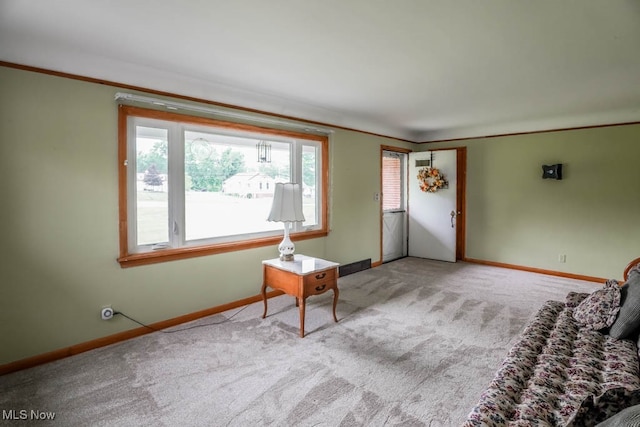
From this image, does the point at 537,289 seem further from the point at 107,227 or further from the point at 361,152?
the point at 107,227

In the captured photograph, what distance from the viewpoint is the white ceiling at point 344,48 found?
6.48 ft

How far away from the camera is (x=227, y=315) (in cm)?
346

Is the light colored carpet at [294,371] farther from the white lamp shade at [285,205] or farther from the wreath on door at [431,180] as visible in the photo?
the wreath on door at [431,180]

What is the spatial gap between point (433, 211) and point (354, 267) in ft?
6.42

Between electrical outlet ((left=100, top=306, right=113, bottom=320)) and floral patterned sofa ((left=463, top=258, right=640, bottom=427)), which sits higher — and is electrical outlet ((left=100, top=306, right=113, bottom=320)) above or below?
below

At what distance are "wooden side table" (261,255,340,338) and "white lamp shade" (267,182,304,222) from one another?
0.44 m

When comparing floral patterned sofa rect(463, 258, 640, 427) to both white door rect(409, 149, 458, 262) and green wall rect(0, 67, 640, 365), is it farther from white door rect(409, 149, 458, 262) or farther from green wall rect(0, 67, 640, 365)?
white door rect(409, 149, 458, 262)

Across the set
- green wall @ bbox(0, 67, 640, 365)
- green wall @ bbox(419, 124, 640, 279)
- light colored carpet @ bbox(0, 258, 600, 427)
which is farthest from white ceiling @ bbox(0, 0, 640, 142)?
light colored carpet @ bbox(0, 258, 600, 427)

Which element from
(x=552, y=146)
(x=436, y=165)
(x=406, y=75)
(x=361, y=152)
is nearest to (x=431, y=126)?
(x=436, y=165)

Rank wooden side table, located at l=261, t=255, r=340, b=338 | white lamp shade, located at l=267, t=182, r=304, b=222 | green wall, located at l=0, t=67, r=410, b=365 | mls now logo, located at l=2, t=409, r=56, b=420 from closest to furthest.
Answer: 1. mls now logo, located at l=2, t=409, r=56, b=420
2. green wall, located at l=0, t=67, r=410, b=365
3. wooden side table, located at l=261, t=255, r=340, b=338
4. white lamp shade, located at l=267, t=182, r=304, b=222

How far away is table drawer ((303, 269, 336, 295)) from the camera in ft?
9.77

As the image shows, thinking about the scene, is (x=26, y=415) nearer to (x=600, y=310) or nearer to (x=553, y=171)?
(x=600, y=310)

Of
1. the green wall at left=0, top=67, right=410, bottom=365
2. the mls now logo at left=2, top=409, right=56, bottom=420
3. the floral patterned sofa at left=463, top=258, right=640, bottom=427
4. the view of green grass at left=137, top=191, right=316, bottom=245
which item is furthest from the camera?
the view of green grass at left=137, top=191, right=316, bottom=245

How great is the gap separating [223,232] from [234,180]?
583 millimetres
